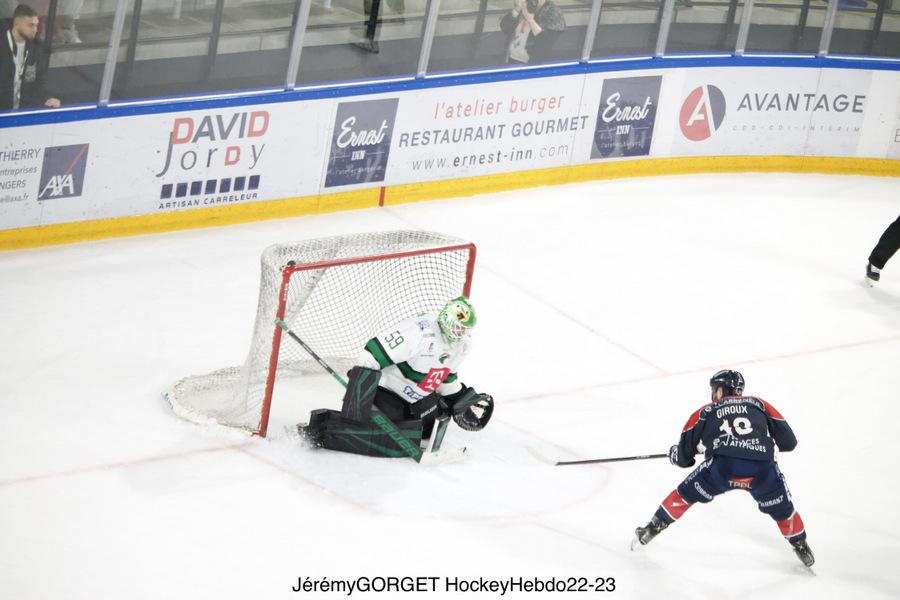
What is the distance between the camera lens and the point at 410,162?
971 centimetres

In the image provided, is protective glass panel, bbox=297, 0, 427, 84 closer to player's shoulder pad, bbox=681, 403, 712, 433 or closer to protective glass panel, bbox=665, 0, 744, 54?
protective glass panel, bbox=665, 0, 744, 54

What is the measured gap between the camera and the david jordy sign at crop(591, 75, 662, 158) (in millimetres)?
10547

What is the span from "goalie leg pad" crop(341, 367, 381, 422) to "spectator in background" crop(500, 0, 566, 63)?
4566 mm

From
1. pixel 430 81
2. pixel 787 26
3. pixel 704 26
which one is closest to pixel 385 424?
pixel 430 81

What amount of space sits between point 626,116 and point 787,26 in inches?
68.4

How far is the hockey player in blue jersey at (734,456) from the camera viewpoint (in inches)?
222

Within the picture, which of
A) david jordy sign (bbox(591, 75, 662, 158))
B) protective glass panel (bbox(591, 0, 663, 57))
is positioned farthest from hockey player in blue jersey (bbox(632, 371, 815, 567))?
protective glass panel (bbox(591, 0, 663, 57))

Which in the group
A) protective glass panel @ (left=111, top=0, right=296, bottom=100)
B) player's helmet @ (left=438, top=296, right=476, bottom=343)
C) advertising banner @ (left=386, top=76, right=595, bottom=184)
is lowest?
player's helmet @ (left=438, top=296, right=476, bottom=343)

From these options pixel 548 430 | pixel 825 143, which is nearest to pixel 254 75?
pixel 548 430

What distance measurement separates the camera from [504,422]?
22.8ft

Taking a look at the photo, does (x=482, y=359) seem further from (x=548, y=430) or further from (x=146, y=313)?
(x=146, y=313)

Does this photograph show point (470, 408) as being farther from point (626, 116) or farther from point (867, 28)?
point (867, 28)

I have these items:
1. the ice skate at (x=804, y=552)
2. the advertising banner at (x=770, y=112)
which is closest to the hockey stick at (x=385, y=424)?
the ice skate at (x=804, y=552)

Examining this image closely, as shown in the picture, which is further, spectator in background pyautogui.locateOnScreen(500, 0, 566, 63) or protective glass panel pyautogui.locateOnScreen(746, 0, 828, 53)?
protective glass panel pyautogui.locateOnScreen(746, 0, 828, 53)
